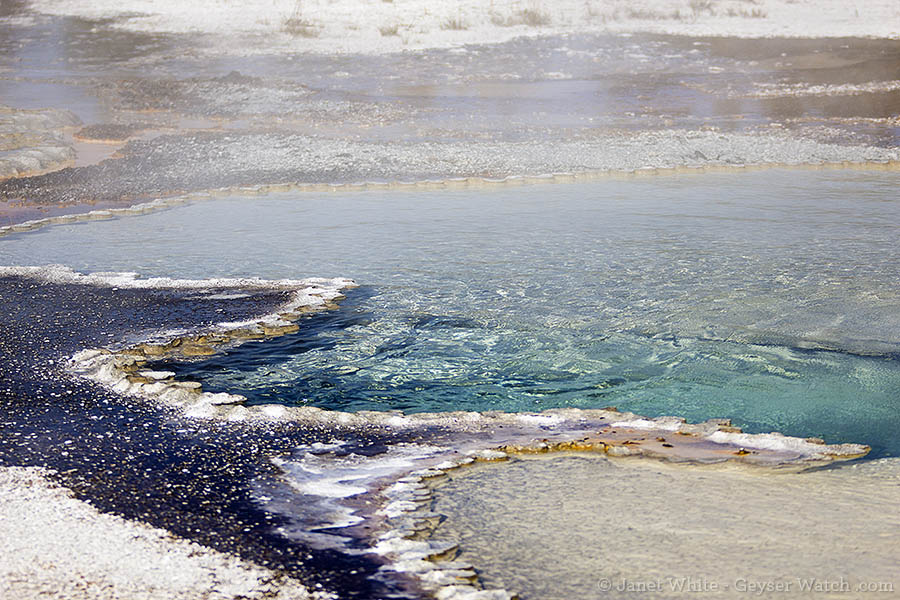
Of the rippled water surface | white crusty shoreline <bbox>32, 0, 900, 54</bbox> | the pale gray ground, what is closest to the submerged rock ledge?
the pale gray ground

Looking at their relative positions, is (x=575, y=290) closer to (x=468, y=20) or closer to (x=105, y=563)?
(x=105, y=563)

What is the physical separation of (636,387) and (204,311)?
84.1 inches

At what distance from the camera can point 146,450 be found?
118 inches

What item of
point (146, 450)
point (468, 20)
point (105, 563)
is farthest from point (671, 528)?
point (468, 20)

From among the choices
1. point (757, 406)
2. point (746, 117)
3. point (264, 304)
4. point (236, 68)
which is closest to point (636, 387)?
point (757, 406)

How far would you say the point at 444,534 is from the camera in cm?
247

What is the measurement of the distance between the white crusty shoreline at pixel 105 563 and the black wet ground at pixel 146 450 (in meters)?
0.05

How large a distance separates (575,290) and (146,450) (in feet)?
8.19

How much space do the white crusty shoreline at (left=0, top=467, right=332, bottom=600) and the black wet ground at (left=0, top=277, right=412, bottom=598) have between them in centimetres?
5

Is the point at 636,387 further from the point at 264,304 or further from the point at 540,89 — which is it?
the point at 540,89

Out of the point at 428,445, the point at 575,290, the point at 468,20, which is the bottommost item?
the point at 428,445

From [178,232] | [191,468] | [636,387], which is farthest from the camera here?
[178,232]

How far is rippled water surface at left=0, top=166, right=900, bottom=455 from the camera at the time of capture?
364 cm

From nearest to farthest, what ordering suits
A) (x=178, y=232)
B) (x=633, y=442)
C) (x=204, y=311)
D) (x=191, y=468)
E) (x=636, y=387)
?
(x=191, y=468)
(x=633, y=442)
(x=636, y=387)
(x=204, y=311)
(x=178, y=232)
